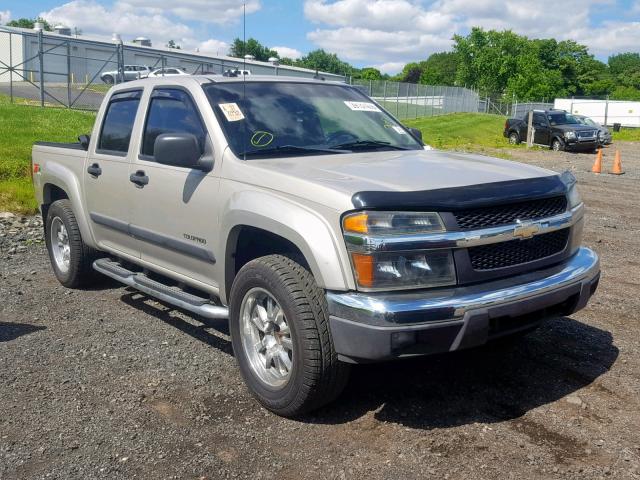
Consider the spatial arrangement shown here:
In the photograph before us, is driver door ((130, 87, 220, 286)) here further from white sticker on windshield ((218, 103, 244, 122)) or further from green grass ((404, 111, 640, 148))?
green grass ((404, 111, 640, 148))

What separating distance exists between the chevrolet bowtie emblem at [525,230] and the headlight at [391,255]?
0.47 m

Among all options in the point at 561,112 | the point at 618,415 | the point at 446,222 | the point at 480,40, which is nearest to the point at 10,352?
the point at 446,222

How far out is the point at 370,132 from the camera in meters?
5.24

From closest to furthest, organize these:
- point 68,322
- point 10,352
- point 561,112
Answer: point 10,352 < point 68,322 < point 561,112

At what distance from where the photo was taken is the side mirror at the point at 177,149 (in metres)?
4.35

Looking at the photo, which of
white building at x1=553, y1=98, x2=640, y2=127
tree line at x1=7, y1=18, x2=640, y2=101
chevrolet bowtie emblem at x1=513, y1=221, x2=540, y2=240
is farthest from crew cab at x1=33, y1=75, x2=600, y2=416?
white building at x1=553, y1=98, x2=640, y2=127

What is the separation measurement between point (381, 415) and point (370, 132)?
7.17 feet

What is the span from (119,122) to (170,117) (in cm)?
87

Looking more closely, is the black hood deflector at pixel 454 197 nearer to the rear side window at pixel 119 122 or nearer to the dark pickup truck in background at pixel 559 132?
the rear side window at pixel 119 122

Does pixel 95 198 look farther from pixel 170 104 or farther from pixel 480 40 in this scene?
pixel 480 40

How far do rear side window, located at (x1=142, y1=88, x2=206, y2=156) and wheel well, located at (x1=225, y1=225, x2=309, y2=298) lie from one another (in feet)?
2.50

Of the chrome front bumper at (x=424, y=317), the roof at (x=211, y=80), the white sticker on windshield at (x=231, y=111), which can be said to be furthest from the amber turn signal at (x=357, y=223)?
the roof at (x=211, y=80)

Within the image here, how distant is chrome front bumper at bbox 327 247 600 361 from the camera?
3385 millimetres

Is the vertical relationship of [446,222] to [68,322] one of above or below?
above
